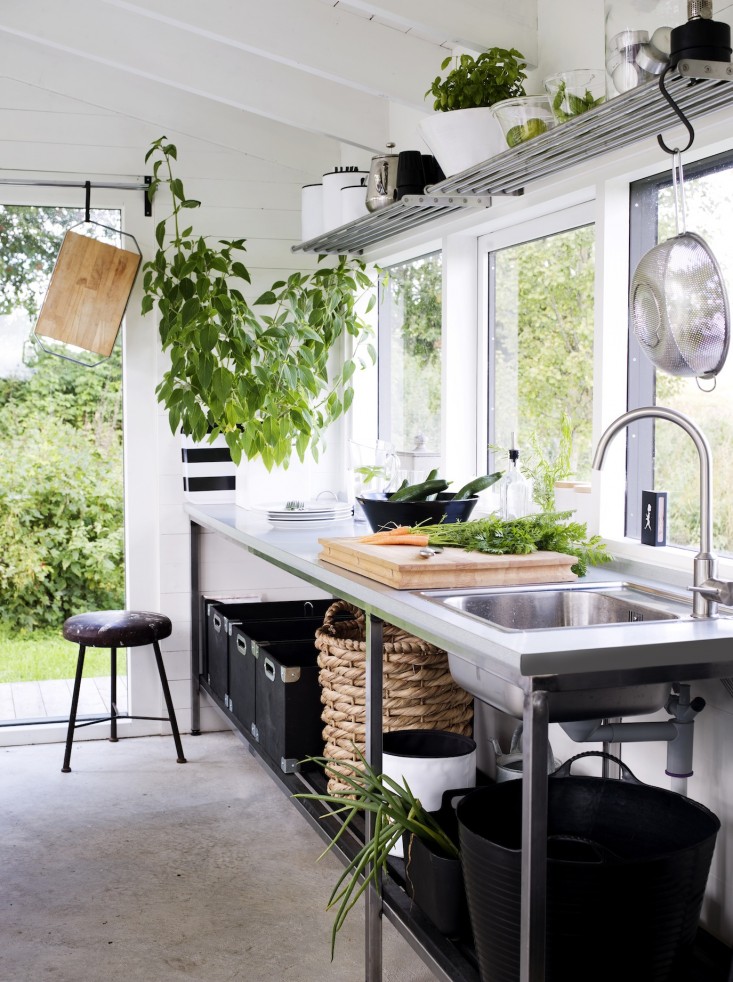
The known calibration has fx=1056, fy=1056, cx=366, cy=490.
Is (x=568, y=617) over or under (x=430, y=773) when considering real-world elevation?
over

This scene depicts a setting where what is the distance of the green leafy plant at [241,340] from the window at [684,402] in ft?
5.37

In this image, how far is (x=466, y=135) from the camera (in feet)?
8.94

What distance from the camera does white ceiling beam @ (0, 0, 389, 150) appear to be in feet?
12.8

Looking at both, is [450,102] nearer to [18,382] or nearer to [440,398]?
[440,398]

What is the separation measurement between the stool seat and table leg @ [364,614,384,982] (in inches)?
71.8

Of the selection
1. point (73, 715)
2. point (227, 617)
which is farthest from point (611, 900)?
point (73, 715)

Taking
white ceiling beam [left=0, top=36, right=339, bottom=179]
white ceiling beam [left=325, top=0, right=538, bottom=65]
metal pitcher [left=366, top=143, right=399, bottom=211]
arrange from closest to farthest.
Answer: white ceiling beam [left=325, top=0, right=538, bottom=65], metal pitcher [left=366, top=143, right=399, bottom=211], white ceiling beam [left=0, top=36, right=339, bottom=179]

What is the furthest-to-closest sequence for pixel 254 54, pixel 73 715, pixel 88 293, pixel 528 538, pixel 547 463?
pixel 88 293
pixel 73 715
pixel 254 54
pixel 547 463
pixel 528 538

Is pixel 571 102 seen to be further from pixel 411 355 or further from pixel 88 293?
pixel 88 293

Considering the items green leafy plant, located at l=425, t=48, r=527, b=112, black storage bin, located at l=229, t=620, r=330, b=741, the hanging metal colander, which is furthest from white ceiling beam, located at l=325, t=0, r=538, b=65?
black storage bin, located at l=229, t=620, r=330, b=741

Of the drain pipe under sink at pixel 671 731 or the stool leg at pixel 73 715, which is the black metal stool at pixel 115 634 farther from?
the drain pipe under sink at pixel 671 731

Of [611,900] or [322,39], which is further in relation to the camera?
[322,39]

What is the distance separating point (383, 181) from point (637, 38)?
1.31 metres

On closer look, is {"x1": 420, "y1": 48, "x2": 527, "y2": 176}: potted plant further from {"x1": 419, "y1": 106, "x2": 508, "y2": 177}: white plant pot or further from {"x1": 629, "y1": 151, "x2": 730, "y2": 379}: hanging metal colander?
{"x1": 629, "y1": 151, "x2": 730, "y2": 379}: hanging metal colander
